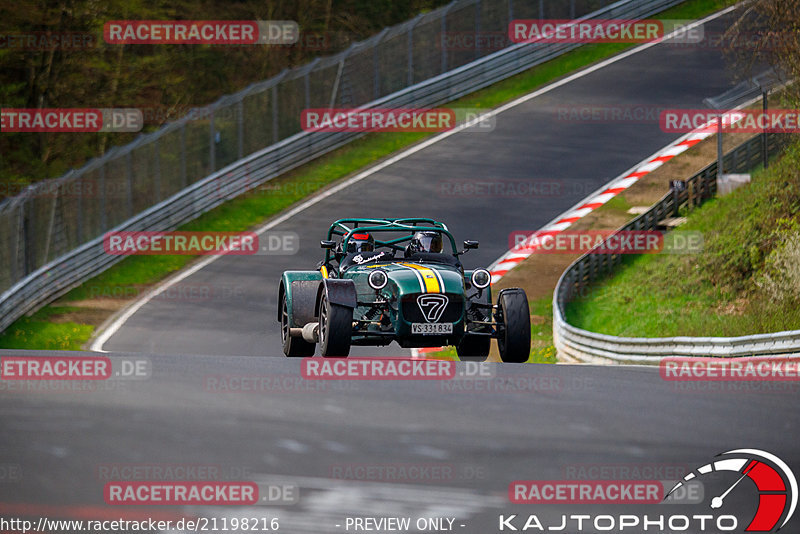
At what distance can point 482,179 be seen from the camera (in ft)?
111

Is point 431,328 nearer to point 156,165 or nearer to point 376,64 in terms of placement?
point 156,165

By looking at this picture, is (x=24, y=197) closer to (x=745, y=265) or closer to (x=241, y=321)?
(x=241, y=321)

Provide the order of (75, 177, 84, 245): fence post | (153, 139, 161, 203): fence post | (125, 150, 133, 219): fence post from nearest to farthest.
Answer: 1. (75, 177, 84, 245): fence post
2. (125, 150, 133, 219): fence post
3. (153, 139, 161, 203): fence post

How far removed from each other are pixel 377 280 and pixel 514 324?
5.79ft

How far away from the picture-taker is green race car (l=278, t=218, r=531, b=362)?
14.1 meters

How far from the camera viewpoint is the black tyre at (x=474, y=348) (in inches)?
615

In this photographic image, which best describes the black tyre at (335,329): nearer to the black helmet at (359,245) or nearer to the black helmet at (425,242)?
the black helmet at (359,245)

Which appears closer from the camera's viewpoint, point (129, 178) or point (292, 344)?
point (292, 344)

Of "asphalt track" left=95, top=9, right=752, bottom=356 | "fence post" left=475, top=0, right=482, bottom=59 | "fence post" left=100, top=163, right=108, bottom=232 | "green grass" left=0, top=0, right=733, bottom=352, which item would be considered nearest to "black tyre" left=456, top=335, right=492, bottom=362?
"asphalt track" left=95, top=9, right=752, bottom=356

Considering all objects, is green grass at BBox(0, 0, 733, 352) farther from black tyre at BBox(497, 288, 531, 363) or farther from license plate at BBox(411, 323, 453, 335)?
license plate at BBox(411, 323, 453, 335)

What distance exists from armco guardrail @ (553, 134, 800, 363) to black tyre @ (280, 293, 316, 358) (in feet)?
18.0

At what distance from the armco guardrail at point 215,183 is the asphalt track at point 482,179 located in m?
2.40

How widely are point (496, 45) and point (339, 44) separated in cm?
1565

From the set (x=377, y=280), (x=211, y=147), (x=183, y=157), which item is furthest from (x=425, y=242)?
(x=211, y=147)
